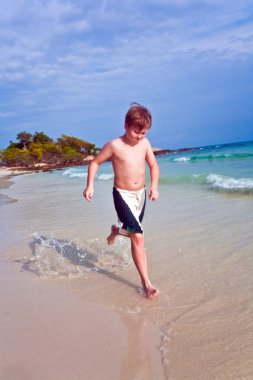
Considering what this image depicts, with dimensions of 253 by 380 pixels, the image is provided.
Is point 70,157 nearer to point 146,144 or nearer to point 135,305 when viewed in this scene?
point 146,144

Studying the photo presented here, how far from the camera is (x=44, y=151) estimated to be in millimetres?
55031

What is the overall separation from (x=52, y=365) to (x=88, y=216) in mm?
4765

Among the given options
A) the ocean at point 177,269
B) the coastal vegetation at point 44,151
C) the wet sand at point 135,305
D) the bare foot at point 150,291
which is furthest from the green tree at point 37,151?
the bare foot at point 150,291

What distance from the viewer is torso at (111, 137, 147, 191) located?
3.35 m

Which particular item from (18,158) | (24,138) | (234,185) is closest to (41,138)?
(24,138)

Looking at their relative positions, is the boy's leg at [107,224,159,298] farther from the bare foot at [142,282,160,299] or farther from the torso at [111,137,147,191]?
the torso at [111,137,147,191]

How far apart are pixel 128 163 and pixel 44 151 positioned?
53.3 meters

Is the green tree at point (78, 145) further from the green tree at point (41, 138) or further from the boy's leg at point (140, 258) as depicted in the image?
the boy's leg at point (140, 258)

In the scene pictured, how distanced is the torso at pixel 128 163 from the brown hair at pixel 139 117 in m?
0.26

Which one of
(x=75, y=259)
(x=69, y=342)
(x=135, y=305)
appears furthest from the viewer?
(x=75, y=259)

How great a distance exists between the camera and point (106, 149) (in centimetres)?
334

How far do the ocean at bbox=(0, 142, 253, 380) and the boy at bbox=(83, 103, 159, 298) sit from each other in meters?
0.38

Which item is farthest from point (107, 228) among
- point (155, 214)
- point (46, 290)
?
point (46, 290)

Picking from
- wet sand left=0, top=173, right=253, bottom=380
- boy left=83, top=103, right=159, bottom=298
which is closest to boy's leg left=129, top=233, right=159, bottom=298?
boy left=83, top=103, right=159, bottom=298
